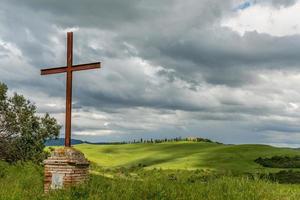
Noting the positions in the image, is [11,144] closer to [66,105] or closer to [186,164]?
[66,105]

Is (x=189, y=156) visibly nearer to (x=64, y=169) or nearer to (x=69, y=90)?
(x=69, y=90)

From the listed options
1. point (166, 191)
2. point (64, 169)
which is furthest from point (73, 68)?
point (166, 191)

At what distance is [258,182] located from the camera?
703 inches

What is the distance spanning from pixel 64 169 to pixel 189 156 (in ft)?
184

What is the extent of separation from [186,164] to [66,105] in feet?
144

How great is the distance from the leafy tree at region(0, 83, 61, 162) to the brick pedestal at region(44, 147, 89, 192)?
17911 millimetres

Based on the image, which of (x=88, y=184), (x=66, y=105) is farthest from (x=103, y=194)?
(x=66, y=105)

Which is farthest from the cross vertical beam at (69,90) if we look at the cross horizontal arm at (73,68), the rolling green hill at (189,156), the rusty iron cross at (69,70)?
the rolling green hill at (189,156)

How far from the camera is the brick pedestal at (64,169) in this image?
1566 centimetres

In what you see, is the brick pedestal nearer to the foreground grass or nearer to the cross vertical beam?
the foreground grass

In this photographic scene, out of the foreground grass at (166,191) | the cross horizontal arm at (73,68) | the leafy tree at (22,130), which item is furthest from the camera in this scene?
the leafy tree at (22,130)

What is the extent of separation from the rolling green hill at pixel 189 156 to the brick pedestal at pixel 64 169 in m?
31.6

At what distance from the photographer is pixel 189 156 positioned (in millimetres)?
70812

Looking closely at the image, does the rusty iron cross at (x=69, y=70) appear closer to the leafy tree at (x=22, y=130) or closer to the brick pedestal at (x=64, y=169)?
the brick pedestal at (x=64, y=169)
